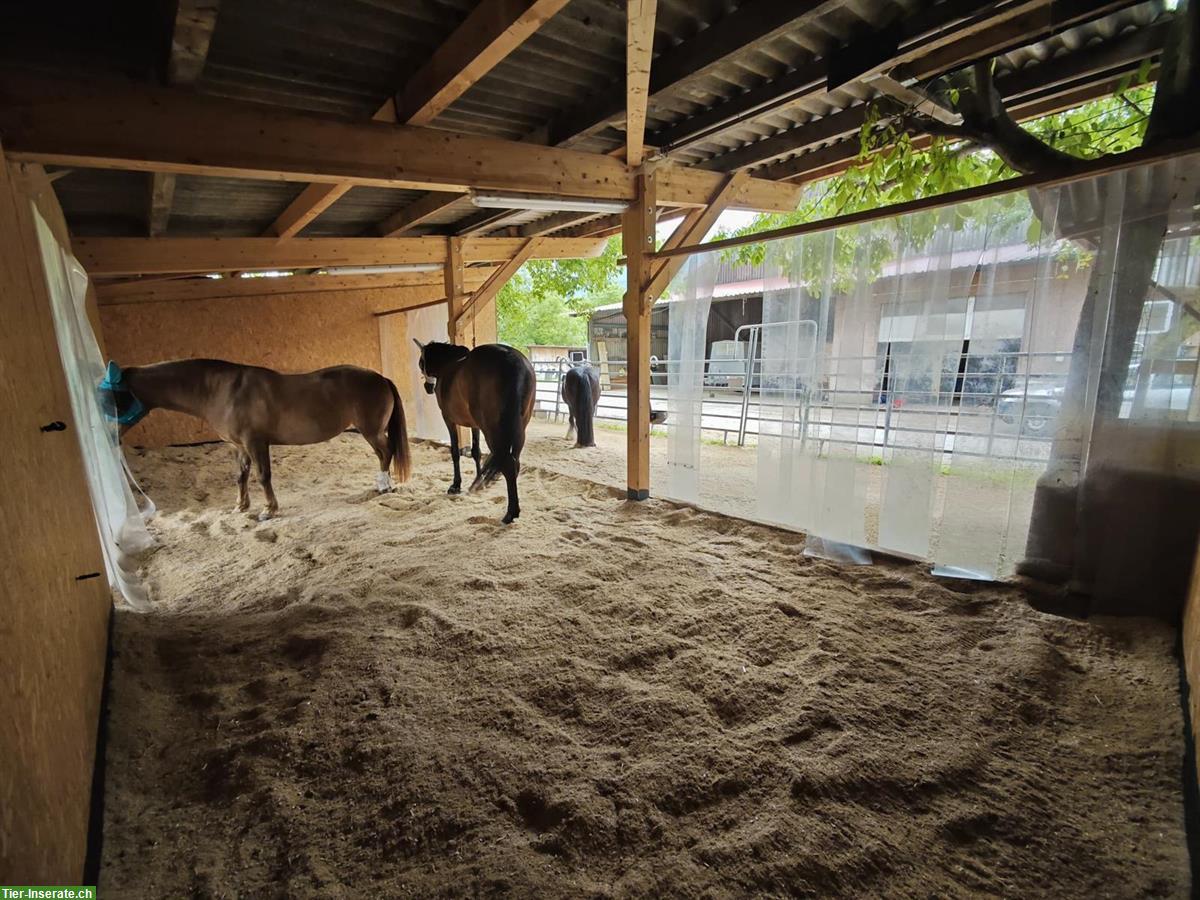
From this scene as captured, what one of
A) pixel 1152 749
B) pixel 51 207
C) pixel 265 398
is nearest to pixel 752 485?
pixel 1152 749

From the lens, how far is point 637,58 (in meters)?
2.14

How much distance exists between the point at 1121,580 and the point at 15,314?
394 cm

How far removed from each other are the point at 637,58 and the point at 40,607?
9.02 feet

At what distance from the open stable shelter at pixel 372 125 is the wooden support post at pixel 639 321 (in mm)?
21

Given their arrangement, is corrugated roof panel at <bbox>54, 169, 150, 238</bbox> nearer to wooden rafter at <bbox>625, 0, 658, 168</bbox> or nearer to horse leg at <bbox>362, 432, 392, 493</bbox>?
horse leg at <bbox>362, 432, 392, 493</bbox>

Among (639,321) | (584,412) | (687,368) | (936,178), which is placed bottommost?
(584,412)

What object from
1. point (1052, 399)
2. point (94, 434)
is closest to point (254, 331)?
point (94, 434)

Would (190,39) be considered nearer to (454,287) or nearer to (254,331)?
(454,287)

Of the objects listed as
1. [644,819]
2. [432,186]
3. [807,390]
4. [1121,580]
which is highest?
[432,186]

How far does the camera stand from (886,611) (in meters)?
2.12

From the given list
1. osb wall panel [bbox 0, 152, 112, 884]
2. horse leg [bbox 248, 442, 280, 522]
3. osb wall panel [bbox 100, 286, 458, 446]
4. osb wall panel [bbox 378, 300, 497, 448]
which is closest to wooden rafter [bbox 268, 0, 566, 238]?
osb wall panel [bbox 0, 152, 112, 884]

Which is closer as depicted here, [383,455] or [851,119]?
[851,119]

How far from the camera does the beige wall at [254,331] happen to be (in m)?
6.03

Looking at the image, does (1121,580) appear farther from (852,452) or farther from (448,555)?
(448,555)
